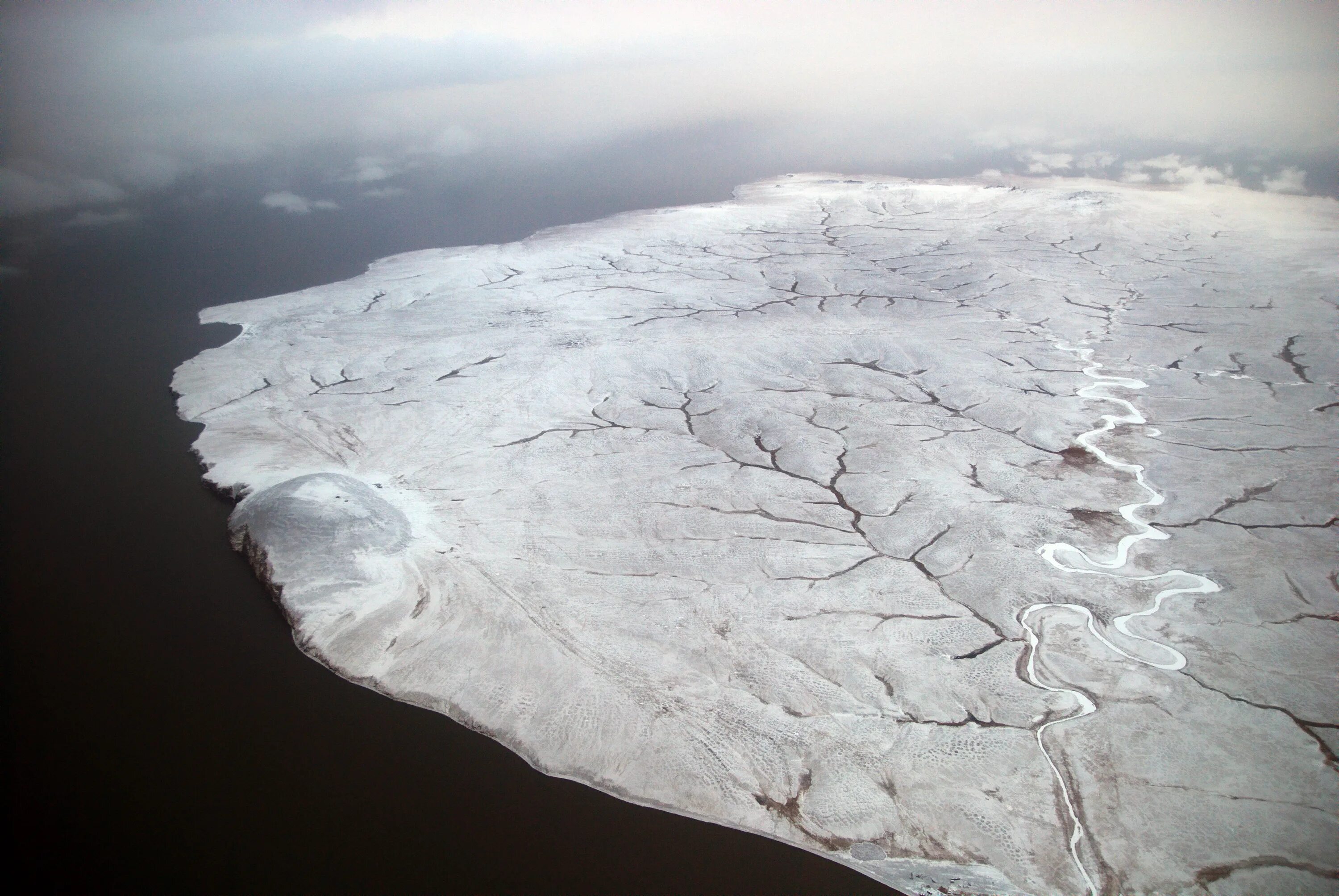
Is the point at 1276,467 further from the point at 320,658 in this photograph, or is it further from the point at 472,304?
the point at 472,304

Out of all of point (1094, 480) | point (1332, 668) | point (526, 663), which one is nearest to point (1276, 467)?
point (1094, 480)

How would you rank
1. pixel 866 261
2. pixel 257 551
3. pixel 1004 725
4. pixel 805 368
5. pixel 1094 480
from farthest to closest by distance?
pixel 866 261, pixel 805 368, pixel 1094 480, pixel 257 551, pixel 1004 725

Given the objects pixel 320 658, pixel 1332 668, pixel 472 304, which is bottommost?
pixel 1332 668

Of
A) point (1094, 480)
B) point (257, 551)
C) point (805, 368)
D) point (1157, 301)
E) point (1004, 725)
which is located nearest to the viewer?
point (1004, 725)
